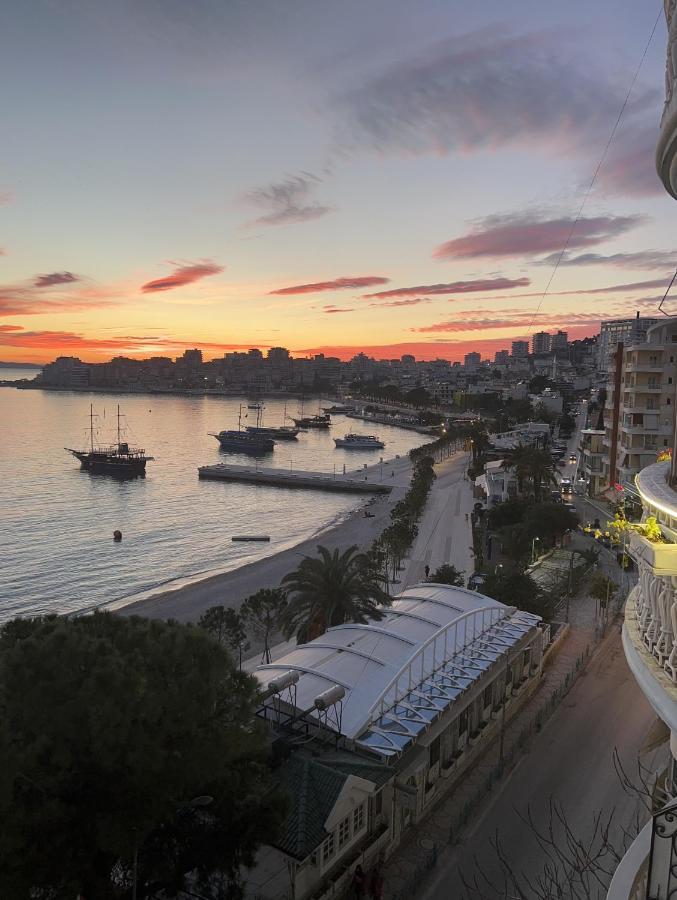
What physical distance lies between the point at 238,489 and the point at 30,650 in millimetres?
53595

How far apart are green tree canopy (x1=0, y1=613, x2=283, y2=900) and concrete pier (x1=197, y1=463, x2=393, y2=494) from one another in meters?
52.5

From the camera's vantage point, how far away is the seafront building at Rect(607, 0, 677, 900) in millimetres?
3477

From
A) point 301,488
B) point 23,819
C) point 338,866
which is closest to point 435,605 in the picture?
point 338,866

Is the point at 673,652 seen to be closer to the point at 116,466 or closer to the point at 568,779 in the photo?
the point at 568,779

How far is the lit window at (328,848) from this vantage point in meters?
9.37

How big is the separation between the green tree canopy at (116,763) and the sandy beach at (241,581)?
56.3 feet

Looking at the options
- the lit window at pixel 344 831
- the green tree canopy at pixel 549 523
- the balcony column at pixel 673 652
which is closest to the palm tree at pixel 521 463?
the green tree canopy at pixel 549 523

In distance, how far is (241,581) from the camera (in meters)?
31.7

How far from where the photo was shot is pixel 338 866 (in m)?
9.73

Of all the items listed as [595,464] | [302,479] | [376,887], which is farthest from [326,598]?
[302,479]

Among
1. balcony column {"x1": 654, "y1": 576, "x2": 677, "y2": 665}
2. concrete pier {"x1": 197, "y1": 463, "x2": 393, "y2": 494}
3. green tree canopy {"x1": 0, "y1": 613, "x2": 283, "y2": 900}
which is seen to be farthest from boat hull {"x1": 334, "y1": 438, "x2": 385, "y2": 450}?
balcony column {"x1": 654, "y1": 576, "x2": 677, "y2": 665}

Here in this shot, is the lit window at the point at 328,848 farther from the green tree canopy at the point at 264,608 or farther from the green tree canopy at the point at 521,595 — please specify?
the green tree canopy at the point at 264,608

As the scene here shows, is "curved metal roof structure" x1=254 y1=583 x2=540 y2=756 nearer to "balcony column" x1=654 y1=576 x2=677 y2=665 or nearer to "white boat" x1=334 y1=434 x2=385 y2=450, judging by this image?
"balcony column" x1=654 y1=576 x2=677 y2=665

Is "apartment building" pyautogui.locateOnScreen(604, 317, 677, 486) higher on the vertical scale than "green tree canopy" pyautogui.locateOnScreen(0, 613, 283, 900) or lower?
higher
